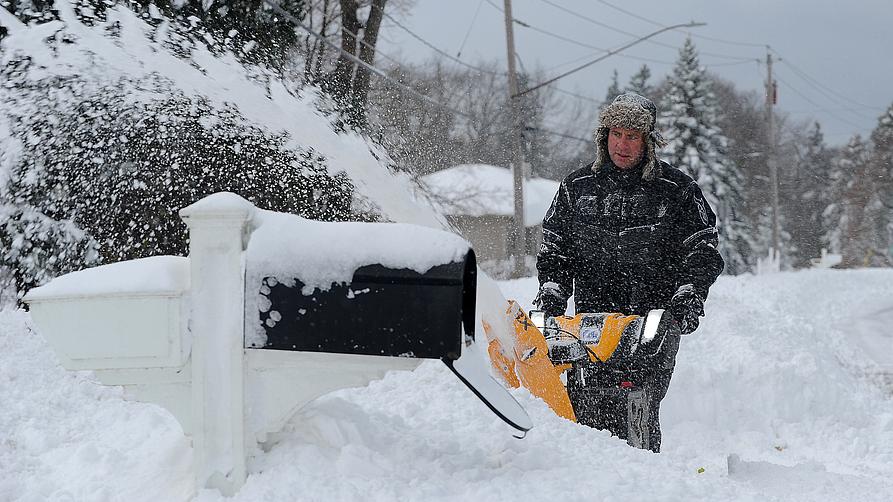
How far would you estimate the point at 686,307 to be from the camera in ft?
13.6

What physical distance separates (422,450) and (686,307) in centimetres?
190

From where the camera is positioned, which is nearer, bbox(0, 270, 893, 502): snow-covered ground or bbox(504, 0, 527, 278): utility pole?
bbox(0, 270, 893, 502): snow-covered ground

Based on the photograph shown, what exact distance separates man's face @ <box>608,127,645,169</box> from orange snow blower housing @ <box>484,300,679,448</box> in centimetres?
81

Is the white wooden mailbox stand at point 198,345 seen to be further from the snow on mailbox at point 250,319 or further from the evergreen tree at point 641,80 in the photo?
the evergreen tree at point 641,80

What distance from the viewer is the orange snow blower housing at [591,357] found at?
397 centimetres

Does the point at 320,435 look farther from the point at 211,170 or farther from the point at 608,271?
the point at 211,170

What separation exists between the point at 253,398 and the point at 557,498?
887mm

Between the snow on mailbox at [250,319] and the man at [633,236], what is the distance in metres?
2.08

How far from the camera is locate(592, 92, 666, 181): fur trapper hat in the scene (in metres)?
4.36

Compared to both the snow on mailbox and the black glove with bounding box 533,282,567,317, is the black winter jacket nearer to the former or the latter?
the black glove with bounding box 533,282,567,317

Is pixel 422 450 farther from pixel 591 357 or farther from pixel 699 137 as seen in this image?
pixel 699 137

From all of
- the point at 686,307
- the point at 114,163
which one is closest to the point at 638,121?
the point at 686,307

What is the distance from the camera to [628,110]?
4355 millimetres

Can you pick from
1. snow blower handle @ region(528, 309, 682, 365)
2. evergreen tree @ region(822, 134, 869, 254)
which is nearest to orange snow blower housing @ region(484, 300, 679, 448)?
snow blower handle @ region(528, 309, 682, 365)
